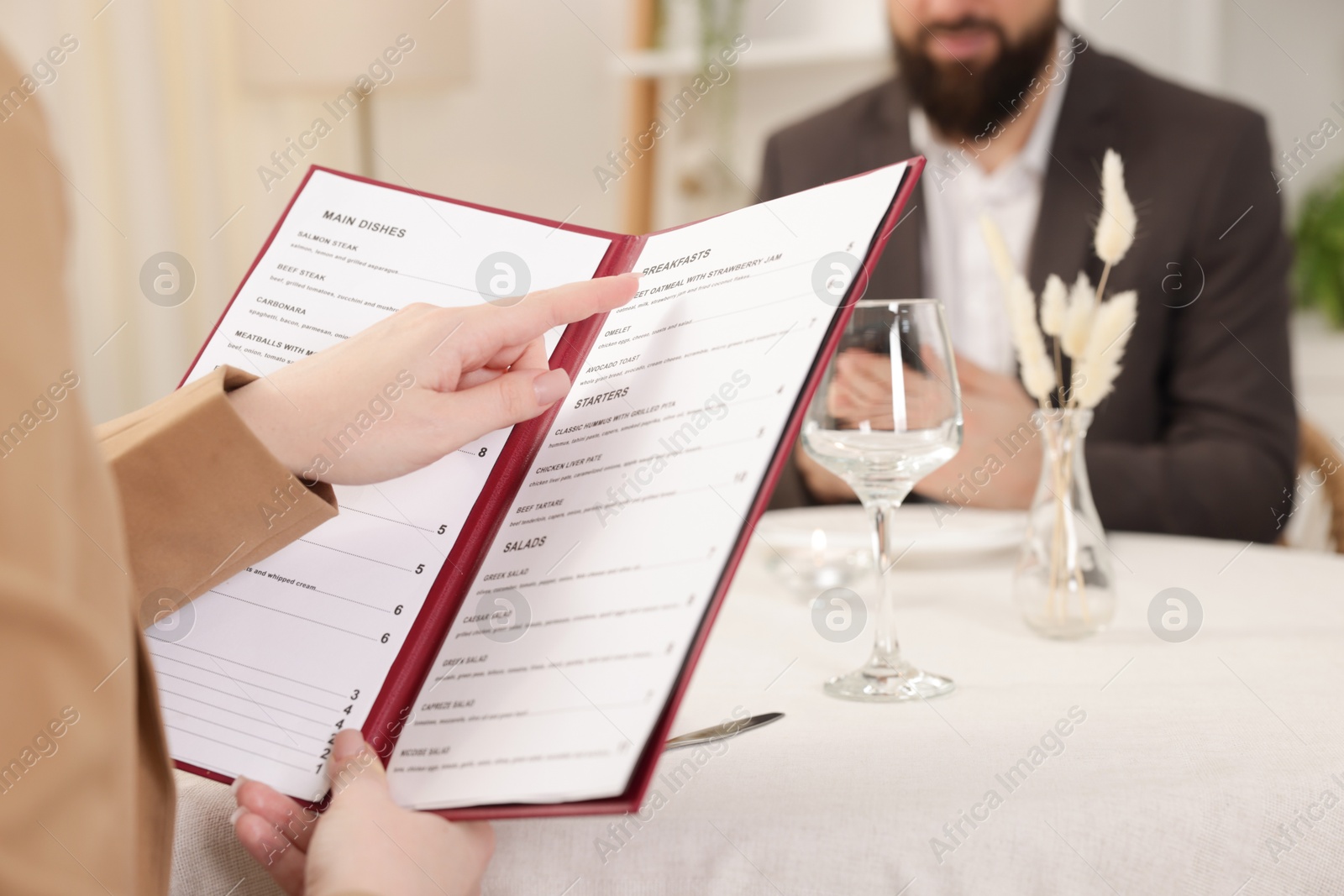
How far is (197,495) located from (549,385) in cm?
18

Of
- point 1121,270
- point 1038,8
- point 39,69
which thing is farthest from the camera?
point 39,69

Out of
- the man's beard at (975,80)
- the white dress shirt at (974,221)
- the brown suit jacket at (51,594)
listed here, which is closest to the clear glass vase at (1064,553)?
the brown suit jacket at (51,594)

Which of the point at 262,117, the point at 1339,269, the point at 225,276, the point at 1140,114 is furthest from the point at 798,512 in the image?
the point at 1339,269

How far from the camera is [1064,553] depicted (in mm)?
743

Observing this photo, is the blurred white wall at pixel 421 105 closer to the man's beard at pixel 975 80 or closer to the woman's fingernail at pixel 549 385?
the man's beard at pixel 975 80

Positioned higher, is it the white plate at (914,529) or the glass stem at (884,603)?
the glass stem at (884,603)

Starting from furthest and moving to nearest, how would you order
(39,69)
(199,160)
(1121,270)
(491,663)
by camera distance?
1. (199,160)
2. (39,69)
3. (1121,270)
4. (491,663)

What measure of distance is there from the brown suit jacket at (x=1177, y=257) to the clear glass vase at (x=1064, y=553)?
2.46 ft

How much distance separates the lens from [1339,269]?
8.54ft

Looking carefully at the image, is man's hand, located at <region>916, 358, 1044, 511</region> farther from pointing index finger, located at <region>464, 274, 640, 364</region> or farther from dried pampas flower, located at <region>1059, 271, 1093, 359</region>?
pointing index finger, located at <region>464, 274, 640, 364</region>

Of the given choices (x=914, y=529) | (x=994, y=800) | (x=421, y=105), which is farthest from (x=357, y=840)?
(x=421, y=105)

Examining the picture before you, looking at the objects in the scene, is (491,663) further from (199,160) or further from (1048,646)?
(199,160)

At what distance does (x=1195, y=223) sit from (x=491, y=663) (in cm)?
150

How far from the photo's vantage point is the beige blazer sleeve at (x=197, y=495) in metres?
0.53
